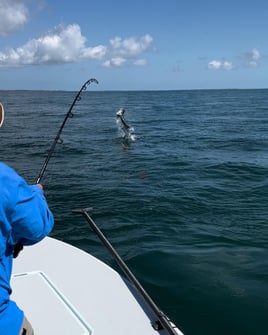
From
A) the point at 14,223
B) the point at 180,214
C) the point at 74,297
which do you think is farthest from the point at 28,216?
the point at 180,214

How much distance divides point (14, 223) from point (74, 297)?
1.78 m

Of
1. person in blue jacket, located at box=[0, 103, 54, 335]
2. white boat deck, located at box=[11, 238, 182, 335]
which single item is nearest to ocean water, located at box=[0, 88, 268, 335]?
white boat deck, located at box=[11, 238, 182, 335]

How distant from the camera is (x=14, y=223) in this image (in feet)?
6.53

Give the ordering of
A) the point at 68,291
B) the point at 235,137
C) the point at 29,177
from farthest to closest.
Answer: the point at 235,137 < the point at 29,177 < the point at 68,291

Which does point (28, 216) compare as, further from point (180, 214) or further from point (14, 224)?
point (180, 214)

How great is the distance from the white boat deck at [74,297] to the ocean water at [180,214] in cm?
150

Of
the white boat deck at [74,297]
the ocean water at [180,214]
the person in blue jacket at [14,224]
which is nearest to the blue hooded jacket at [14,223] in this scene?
the person in blue jacket at [14,224]

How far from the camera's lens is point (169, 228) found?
27.0 ft

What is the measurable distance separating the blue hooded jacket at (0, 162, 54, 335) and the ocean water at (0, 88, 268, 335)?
10.0ft

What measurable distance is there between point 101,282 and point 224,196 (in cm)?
727

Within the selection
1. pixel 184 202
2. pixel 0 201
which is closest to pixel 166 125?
pixel 184 202

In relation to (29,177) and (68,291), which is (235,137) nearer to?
(29,177)

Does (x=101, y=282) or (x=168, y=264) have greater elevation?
(x=101, y=282)

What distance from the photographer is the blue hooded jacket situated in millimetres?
1919
